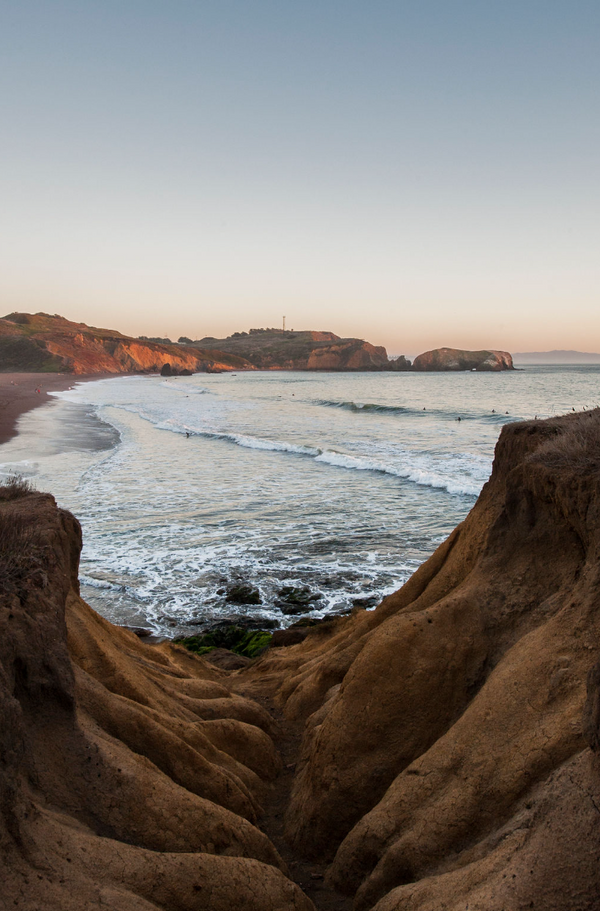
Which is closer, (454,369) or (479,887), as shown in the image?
(479,887)

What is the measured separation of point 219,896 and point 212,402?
205ft

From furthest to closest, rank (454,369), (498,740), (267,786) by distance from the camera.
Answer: (454,369) < (267,786) < (498,740)

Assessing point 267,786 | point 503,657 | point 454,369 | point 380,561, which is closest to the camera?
point 503,657

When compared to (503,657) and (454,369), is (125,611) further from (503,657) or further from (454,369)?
(454,369)

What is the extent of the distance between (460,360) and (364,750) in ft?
619

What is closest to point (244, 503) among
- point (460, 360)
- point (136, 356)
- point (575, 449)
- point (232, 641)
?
point (232, 641)

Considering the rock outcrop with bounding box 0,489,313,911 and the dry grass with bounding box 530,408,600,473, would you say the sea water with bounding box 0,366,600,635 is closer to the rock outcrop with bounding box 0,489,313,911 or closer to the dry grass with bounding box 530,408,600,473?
the rock outcrop with bounding box 0,489,313,911

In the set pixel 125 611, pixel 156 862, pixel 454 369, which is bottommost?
pixel 125 611

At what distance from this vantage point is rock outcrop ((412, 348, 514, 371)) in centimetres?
18412

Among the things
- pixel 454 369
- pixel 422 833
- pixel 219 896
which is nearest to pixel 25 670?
pixel 219 896

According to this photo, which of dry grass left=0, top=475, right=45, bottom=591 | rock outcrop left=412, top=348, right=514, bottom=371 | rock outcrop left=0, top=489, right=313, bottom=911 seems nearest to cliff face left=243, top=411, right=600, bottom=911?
rock outcrop left=0, top=489, right=313, bottom=911

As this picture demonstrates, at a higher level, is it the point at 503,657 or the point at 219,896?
the point at 503,657

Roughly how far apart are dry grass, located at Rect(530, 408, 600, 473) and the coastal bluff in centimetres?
2

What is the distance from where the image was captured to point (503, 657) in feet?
16.7
